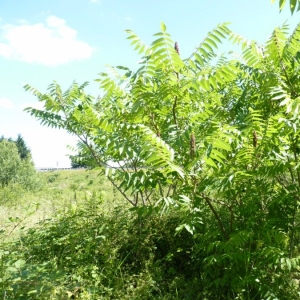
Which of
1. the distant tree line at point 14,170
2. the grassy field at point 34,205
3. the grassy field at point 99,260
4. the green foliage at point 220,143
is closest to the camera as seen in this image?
the green foliage at point 220,143

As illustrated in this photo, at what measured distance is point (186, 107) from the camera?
10.4ft

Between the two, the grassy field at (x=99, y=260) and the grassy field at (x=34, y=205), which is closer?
the grassy field at (x=99, y=260)

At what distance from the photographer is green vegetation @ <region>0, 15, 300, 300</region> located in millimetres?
2672

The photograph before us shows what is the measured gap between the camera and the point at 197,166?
310 cm

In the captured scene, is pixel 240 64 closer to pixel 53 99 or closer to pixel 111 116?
pixel 111 116

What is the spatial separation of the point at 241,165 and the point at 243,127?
361mm

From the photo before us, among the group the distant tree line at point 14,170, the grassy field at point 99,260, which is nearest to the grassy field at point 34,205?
the grassy field at point 99,260

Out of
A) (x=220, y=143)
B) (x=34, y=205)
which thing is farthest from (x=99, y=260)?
(x=220, y=143)

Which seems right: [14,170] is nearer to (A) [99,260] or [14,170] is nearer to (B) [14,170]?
(B) [14,170]

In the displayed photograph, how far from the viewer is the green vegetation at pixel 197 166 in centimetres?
267

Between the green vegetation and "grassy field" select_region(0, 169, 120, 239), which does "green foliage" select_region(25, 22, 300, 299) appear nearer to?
the green vegetation

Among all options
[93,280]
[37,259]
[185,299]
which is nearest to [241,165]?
[185,299]

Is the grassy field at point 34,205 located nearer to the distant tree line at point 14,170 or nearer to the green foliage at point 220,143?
the green foliage at point 220,143

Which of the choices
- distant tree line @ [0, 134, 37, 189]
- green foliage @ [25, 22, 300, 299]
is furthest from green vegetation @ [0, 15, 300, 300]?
distant tree line @ [0, 134, 37, 189]
